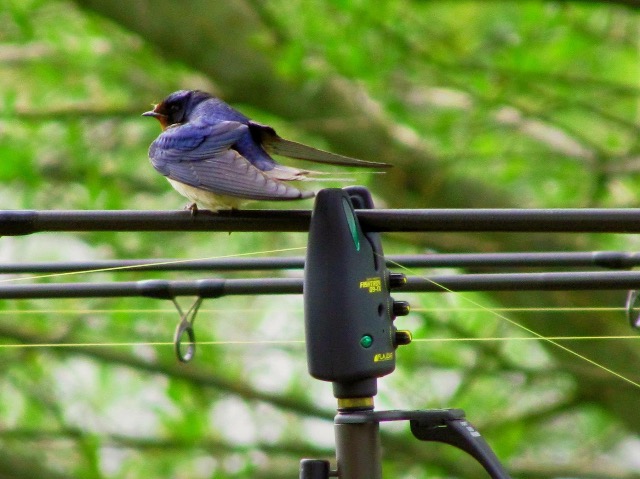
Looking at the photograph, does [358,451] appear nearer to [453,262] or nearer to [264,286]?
[264,286]

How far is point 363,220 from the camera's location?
1381mm

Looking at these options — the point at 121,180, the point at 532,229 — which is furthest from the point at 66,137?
the point at 532,229

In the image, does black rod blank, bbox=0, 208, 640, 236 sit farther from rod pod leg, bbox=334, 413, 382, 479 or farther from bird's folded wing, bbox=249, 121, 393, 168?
rod pod leg, bbox=334, 413, 382, 479

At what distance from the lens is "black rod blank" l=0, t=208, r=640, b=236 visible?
51.6 inches

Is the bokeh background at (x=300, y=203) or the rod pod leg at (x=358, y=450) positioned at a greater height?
the bokeh background at (x=300, y=203)

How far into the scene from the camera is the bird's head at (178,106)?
290 centimetres

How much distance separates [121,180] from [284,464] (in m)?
1.90

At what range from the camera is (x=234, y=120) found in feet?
8.33

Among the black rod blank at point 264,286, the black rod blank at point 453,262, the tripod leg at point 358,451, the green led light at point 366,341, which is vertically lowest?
the tripod leg at point 358,451

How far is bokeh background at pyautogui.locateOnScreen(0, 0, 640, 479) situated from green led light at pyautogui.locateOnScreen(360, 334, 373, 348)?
11.3 ft

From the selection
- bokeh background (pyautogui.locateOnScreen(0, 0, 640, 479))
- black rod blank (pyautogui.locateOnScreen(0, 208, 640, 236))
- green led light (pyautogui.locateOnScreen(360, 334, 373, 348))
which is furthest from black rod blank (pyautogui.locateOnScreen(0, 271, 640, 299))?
bokeh background (pyautogui.locateOnScreen(0, 0, 640, 479))

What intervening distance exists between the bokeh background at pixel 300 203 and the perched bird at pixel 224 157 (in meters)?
2.16

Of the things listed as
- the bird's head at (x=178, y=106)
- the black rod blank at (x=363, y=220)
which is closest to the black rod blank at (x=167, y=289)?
the black rod blank at (x=363, y=220)

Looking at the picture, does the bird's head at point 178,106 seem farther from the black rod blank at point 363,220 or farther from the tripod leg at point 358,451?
the tripod leg at point 358,451
